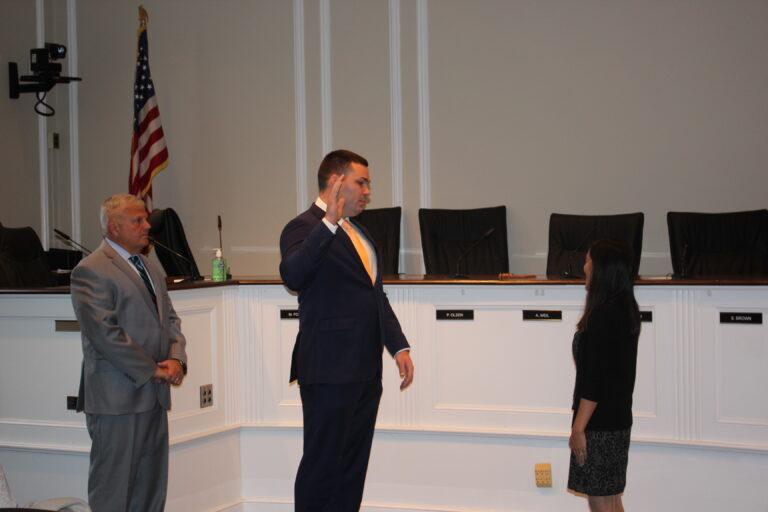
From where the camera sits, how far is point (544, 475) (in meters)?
3.79

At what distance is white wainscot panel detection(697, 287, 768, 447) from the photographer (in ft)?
11.7

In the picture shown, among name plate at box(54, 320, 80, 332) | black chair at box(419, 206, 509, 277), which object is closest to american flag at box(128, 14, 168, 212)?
black chair at box(419, 206, 509, 277)

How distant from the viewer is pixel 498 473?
3871 mm

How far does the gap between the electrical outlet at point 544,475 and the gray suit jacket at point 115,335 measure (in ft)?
6.27

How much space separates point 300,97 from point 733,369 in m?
4.67

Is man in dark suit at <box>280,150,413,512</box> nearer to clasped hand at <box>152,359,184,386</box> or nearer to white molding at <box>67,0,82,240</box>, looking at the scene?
clasped hand at <box>152,359,184,386</box>

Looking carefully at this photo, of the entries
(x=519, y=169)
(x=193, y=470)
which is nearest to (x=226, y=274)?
(x=193, y=470)

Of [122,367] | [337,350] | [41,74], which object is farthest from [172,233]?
[41,74]

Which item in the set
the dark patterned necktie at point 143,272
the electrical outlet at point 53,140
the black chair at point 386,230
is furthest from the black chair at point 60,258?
the dark patterned necktie at point 143,272

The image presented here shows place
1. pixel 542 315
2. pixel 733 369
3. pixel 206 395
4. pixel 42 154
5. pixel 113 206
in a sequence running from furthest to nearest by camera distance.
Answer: pixel 42 154, pixel 206 395, pixel 542 315, pixel 733 369, pixel 113 206

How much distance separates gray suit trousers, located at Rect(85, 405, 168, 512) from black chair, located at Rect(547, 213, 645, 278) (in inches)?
117

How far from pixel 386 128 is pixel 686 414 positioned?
397 centimetres

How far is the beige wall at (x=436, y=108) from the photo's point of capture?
20.0 feet

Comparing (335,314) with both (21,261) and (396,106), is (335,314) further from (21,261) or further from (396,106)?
(396,106)
